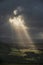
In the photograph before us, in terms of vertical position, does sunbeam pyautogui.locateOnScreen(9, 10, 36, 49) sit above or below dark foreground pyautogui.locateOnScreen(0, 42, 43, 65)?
above

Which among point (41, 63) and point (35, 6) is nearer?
point (35, 6)

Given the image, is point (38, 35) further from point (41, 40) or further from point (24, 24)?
point (24, 24)

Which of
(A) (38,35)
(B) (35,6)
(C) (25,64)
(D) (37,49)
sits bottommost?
(C) (25,64)

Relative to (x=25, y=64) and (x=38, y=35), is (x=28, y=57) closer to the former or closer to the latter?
(x=25, y=64)

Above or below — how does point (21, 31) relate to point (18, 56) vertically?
above

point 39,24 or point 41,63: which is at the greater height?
point 39,24

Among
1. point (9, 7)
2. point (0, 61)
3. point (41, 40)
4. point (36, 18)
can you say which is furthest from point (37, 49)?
point (9, 7)

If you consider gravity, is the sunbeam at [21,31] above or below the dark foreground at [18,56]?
above

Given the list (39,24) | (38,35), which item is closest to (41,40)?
(38,35)

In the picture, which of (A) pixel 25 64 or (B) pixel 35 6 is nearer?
(B) pixel 35 6
